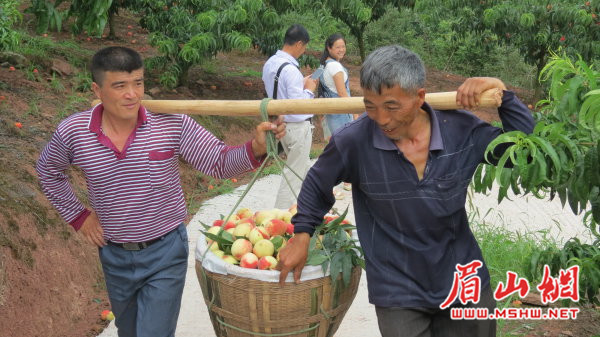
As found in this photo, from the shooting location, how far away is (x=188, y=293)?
5145 mm

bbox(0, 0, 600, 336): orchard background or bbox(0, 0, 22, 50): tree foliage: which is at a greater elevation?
bbox(0, 0, 22, 50): tree foliage

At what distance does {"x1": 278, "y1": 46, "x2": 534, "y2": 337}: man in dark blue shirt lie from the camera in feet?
8.41

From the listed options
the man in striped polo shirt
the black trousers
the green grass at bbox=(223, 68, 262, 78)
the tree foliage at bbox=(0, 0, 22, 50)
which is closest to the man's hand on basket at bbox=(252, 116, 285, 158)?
the man in striped polo shirt

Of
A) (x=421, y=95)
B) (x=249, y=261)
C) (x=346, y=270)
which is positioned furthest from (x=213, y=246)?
(x=421, y=95)

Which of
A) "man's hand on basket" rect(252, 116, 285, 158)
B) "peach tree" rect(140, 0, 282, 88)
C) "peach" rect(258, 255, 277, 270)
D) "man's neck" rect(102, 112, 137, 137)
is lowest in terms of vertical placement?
"peach tree" rect(140, 0, 282, 88)

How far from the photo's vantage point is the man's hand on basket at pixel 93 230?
324 centimetres

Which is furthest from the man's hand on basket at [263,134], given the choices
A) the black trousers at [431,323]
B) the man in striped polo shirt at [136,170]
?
the black trousers at [431,323]

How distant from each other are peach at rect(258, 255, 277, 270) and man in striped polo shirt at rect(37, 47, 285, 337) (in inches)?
15.3

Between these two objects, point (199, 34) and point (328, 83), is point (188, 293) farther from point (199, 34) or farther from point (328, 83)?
point (199, 34)

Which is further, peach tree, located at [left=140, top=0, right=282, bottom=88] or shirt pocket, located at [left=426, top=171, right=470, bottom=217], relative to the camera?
peach tree, located at [left=140, top=0, right=282, bottom=88]

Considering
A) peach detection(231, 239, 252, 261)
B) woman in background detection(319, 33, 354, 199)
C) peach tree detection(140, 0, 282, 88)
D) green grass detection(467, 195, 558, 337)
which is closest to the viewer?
peach detection(231, 239, 252, 261)

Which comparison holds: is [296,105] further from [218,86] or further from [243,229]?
[218,86]

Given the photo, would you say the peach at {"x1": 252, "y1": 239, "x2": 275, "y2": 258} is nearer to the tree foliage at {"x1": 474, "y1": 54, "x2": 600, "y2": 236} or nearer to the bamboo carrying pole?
the bamboo carrying pole

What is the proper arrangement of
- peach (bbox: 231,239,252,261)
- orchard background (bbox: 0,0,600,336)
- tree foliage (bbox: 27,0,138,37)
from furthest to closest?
tree foliage (bbox: 27,0,138,37)
peach (bbox: 231,239,252,261)
orchard background (bbox: 0,0,600,336)
